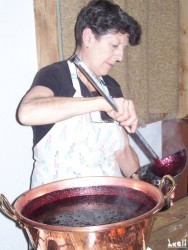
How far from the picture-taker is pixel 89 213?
0.78 metres

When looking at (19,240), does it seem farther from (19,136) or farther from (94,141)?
(94,141)

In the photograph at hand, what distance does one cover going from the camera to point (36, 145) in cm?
126

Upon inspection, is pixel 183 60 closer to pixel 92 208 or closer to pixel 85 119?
pixel 85 119

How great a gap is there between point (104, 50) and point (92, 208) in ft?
2.33

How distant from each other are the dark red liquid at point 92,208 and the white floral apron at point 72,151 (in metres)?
0.39

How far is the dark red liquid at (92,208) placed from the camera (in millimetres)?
741

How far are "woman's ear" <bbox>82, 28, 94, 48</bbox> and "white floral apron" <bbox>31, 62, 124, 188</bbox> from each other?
0.11 m

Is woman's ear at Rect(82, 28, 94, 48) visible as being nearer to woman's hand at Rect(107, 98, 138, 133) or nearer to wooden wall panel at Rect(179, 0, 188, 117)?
woman's hand at Rect(107, 98, 138, 133)

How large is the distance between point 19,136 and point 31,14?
1.77 feet

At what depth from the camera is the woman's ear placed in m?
1.31

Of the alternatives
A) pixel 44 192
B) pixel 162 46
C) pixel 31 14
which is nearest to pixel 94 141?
pixel 44 192

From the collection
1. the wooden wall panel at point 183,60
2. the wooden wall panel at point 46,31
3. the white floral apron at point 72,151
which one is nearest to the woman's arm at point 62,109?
the white floral apron at point 72,151

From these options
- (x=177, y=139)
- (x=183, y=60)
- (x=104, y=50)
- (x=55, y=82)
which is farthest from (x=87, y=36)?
(x=177, y=139)

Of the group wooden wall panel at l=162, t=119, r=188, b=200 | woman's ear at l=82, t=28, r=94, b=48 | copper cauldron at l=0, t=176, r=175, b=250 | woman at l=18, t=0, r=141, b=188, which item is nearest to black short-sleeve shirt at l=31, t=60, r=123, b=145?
woman at l=18, t=0, r=141, b=188
